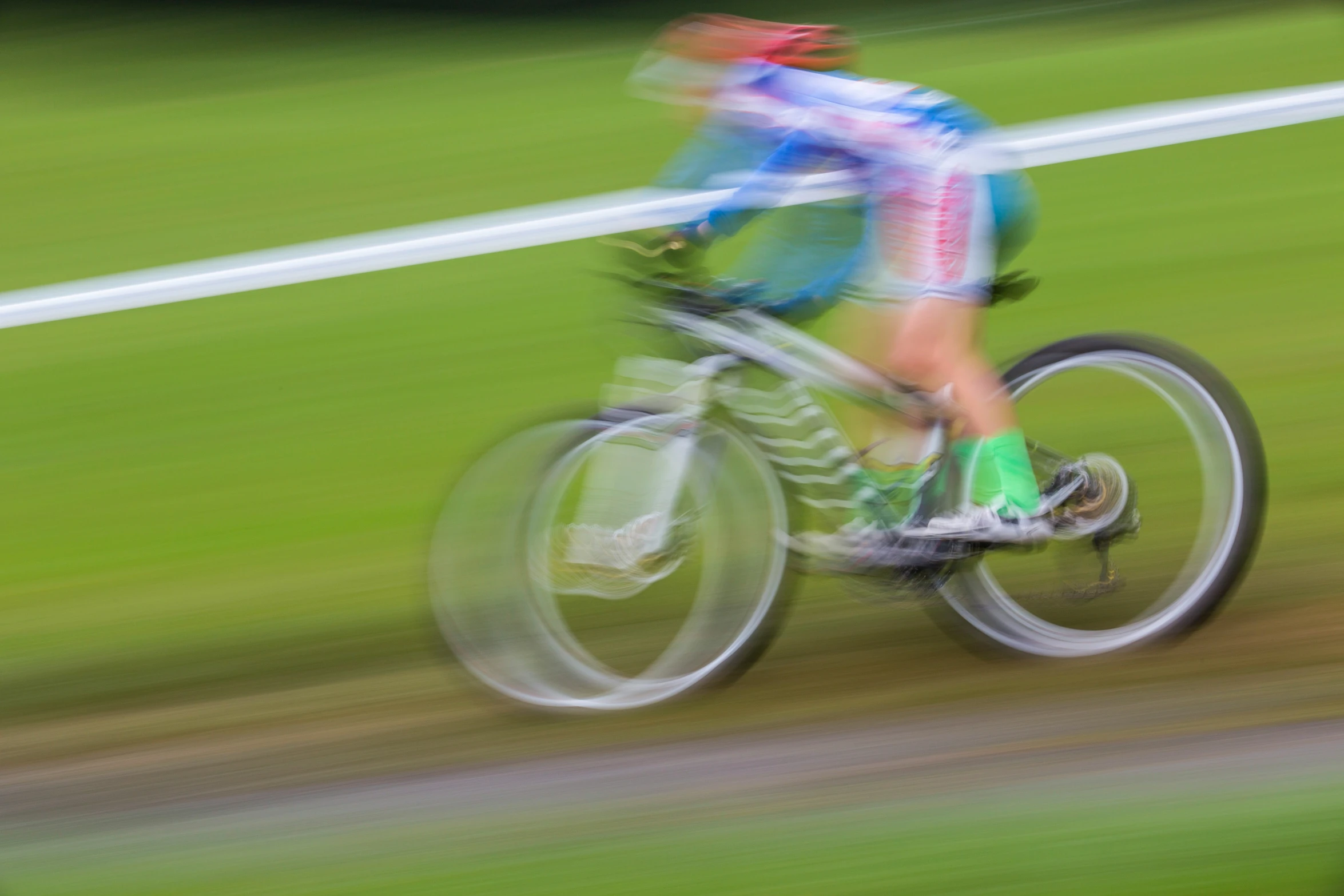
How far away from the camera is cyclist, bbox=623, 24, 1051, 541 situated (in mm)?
3318

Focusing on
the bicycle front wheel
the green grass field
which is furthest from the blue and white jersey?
the green grass field

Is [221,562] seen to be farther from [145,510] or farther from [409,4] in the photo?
[409,4]

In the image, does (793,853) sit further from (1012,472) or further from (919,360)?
(919,360)

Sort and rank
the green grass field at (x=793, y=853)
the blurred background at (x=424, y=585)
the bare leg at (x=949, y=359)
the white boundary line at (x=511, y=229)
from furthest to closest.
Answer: the white boundary line at (x=511, y=229) → the bare leg at (x=949, y=359) → the blurred background at (x=424, y=585) → the green grass field at (x=793, y=853)

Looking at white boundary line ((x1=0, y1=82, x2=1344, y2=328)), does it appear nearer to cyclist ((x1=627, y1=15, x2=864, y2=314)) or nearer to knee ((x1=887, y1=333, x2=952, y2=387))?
cyclist ((x1=627, y1=15, x2=864, y2=314))

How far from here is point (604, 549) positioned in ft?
11.6

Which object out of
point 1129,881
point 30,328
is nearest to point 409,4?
point 30,328

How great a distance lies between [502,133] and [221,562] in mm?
5356

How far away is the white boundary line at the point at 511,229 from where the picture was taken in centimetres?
738

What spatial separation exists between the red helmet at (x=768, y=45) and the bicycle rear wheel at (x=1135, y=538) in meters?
0.84

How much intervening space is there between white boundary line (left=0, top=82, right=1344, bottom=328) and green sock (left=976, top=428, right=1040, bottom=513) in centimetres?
347

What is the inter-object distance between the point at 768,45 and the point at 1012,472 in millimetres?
1100

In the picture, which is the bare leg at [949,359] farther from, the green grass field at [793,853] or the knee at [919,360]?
the green grass field at [793,853]

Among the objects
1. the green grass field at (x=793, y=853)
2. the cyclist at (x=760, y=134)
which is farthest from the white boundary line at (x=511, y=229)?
the green grass field at (x=793, y=853)
